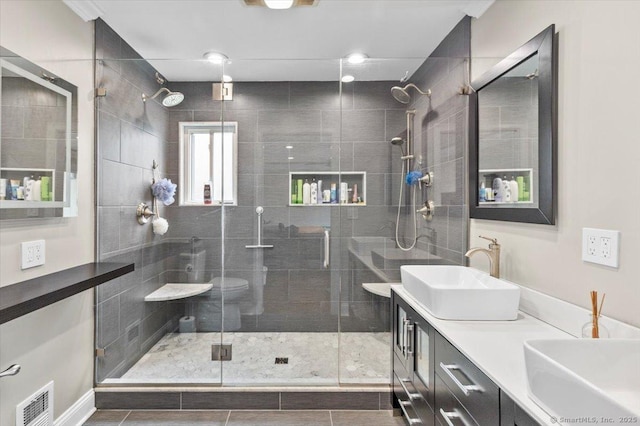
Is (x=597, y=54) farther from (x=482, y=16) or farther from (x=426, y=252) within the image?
(x=426, y=252)

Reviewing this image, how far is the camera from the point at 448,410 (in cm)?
135

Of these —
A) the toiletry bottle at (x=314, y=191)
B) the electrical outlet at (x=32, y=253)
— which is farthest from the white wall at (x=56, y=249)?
the toiletry bottle at (x=314, y=191)

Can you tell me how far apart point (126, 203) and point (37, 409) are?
4.07 feet

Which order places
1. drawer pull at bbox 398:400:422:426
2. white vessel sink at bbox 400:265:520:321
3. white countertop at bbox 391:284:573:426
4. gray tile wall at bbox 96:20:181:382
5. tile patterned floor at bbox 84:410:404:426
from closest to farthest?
white countertop at bbox 391:284:573:426
white vessel sink at bbox 400:265:520:321
drawer pull at bbox 398:400:422:426
tile patterned floor at bbox 84:410:404:426
gray tile wall at bbox 96:20:181:382

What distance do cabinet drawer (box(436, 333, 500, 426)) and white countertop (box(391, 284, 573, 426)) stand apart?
0.11 ft

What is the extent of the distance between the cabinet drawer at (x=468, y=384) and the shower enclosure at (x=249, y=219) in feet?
3.16

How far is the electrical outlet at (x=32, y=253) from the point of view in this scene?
1.67m

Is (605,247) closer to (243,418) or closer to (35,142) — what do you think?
(243,418)

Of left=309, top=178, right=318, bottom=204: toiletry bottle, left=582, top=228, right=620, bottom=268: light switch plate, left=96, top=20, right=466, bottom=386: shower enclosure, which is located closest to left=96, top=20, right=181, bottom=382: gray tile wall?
left=96, top=20, right=466, bottom=386: shower enclosure

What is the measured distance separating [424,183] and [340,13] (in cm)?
126

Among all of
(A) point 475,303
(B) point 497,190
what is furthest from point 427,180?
(A) point 475,303

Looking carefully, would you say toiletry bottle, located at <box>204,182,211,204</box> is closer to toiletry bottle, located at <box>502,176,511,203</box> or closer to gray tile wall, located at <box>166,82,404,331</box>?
gray tile wall, located at <box>166,82,404,331</box>

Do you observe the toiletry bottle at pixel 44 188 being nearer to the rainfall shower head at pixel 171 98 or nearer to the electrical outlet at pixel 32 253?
the electrical outlet at pixel 32 253

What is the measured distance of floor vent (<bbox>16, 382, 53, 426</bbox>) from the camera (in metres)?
1.70
